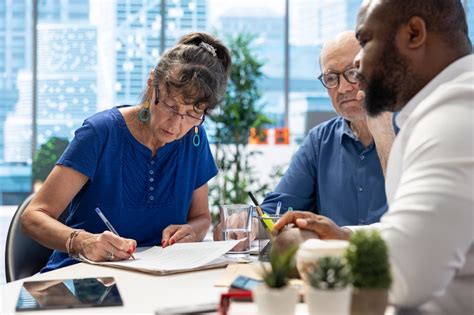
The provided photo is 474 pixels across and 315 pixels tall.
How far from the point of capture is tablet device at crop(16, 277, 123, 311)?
50.3 inches

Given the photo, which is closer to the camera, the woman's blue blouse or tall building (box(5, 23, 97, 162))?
the woman's blue blouse

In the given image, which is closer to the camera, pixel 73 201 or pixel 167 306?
pixel 167 306

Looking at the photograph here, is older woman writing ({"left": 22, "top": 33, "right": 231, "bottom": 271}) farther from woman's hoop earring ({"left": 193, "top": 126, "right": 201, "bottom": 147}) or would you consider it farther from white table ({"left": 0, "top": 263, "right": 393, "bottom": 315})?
white table ({"left": 0, "top": 263, "right": 393, "bottom": 315})

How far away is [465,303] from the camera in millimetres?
1143

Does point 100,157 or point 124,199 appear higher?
point 100,157

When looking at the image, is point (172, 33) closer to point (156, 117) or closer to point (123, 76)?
point (123, 76)

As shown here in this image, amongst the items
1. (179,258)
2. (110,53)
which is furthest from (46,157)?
(179,258)

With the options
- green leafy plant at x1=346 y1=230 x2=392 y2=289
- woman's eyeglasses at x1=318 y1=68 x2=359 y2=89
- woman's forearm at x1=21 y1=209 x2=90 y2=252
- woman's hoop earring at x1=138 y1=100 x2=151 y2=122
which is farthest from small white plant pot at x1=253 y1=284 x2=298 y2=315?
woman's eyeglasses at x1=318 y1=68 x2=359 y2=89

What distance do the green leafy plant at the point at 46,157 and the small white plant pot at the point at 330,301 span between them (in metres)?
5.33

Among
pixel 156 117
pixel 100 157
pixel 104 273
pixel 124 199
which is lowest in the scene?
pixel 104 273

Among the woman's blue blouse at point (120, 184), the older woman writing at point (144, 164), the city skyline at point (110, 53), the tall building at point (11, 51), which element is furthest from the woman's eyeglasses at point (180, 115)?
the tall building at point (11, 51)

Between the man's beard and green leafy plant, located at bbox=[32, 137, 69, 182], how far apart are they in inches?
196

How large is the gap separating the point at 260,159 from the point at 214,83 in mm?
3637

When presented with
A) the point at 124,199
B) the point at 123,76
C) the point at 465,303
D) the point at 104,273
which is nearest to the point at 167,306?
the point at 104,273
